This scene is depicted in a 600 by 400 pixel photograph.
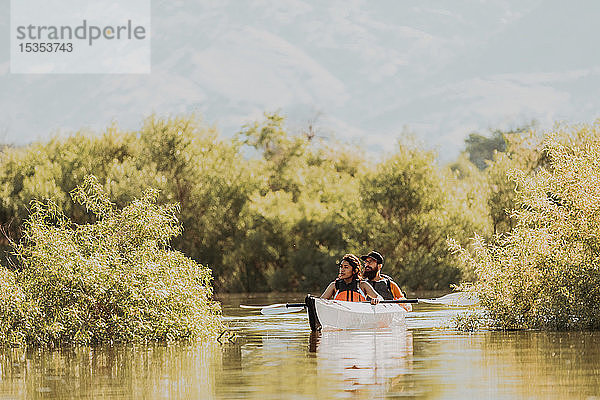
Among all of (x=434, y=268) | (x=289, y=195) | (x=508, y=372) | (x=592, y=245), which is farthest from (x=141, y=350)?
(x=289, y=195)

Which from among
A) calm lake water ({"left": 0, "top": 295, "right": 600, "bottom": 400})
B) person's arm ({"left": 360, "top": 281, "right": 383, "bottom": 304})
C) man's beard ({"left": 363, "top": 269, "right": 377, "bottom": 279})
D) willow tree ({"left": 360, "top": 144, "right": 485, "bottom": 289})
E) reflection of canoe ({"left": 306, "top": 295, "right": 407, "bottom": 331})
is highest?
willow tree ({"left": 360, "top": 144, "right": 485, "bottom": 289})

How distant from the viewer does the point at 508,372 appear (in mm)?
15250

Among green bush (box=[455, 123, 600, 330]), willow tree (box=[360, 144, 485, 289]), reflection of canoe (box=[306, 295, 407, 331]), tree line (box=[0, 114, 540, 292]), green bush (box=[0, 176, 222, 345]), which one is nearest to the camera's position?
green bush (box=[0, 176, 222, 345])

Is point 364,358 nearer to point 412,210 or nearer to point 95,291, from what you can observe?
point 95,291

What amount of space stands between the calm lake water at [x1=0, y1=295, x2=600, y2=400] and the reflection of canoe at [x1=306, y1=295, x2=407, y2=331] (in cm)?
30

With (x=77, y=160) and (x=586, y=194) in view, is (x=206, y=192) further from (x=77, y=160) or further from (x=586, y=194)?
(x=586, y=194)

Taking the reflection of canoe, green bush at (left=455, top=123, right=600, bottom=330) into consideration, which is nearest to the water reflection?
the reflection of canoe

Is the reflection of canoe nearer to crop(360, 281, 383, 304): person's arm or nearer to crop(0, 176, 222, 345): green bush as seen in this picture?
crop(360, 281, 383, 304): person's arm

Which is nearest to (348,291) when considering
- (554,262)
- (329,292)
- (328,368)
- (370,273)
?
(329,292)

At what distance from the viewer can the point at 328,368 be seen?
16156 mm

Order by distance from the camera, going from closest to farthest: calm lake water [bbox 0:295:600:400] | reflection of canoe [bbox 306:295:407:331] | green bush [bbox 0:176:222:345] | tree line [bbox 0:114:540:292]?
calm lake water [bbox 0:295:600:400] → green bush [bbox 0:176:222:345] → reflection of canoe [bbox 306:295:407:331] → tree line [bbox 0:114:540:292]

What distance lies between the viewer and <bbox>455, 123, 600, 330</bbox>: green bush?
2275 centimetres

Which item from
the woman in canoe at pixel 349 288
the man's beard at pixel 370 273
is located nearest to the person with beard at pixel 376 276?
the man's beard at pixel 370 273

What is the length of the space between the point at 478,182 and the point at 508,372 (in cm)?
4759
